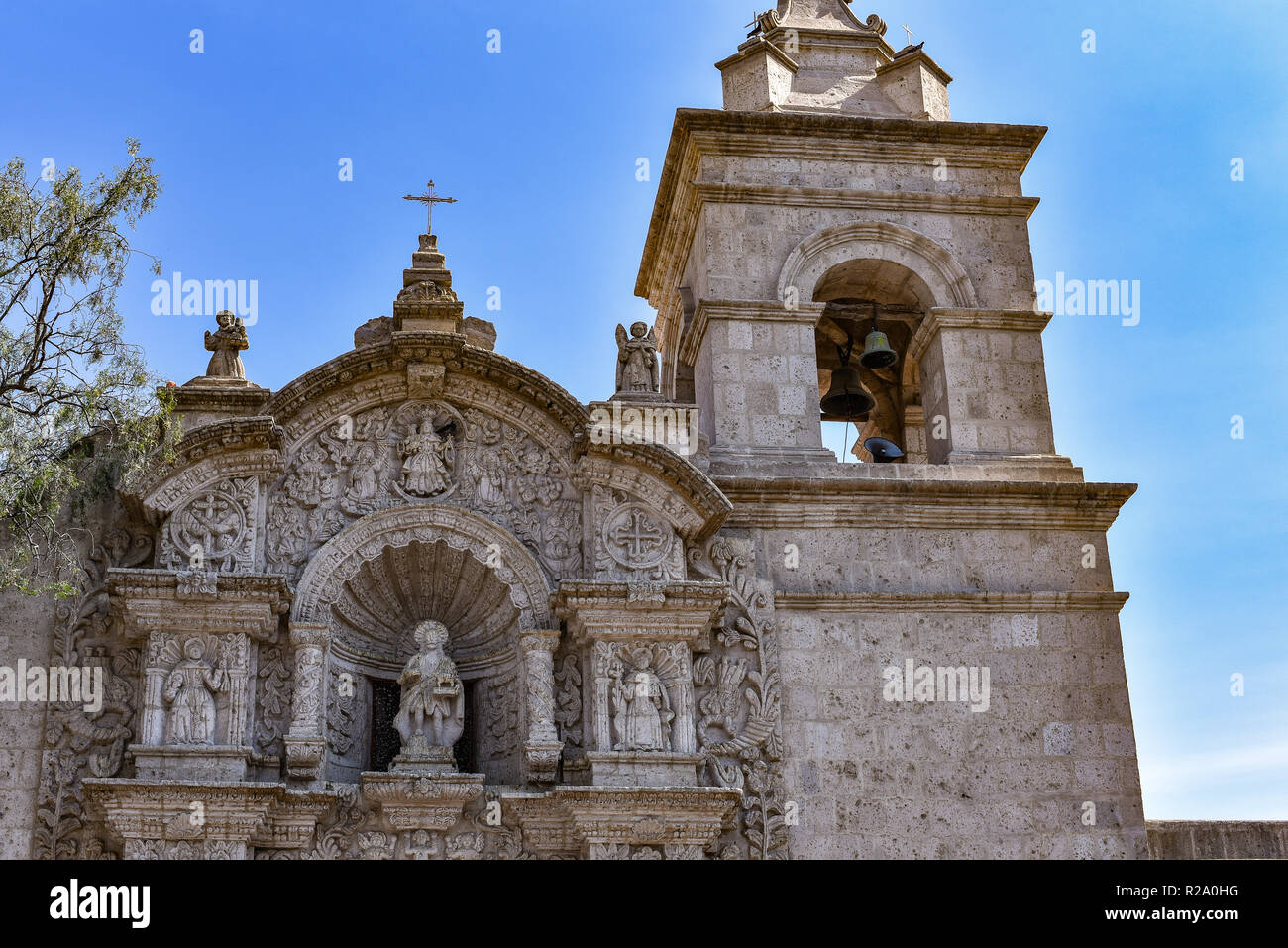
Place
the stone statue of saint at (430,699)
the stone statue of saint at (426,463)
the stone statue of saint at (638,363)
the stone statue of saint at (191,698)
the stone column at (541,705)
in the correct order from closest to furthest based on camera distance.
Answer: the stone statue of saint at (191,698) → the stone column at (541,705) → the stone statue of saint at (430,699) → the stone statue of saint at (426,463) → the stone statue of saint at (638,363)

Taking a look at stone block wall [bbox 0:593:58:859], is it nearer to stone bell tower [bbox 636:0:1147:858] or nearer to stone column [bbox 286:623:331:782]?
stone column [bbox 286:623:331:782]

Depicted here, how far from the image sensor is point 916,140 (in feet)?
49.8

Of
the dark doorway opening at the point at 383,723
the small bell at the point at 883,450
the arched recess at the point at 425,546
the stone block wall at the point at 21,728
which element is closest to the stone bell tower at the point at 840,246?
the small bell at the point at 883,450

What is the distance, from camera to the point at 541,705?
39.6 feet

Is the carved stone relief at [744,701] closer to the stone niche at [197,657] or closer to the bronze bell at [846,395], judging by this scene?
the bronze bell at [846,395]

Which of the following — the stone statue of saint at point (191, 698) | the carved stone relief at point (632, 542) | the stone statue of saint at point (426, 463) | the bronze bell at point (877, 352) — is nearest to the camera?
the stone statue of saint at point (191, 698)

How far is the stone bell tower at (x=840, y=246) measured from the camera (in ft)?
46.1

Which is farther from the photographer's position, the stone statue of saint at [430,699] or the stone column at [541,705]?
the stone statue of saint at [430,699]

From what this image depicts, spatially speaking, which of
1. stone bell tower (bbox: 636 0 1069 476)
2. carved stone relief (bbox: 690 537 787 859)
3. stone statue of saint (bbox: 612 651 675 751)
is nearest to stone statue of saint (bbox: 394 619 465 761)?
stone statue of saint (bbox: 612 651 675 751)

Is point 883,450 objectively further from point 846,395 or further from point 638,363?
point 638,363

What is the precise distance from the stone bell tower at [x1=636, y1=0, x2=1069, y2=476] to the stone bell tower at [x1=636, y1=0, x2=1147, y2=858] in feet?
0.08

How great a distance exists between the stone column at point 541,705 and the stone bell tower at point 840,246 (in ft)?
7.61

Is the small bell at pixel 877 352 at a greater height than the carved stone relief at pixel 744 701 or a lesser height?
greater
